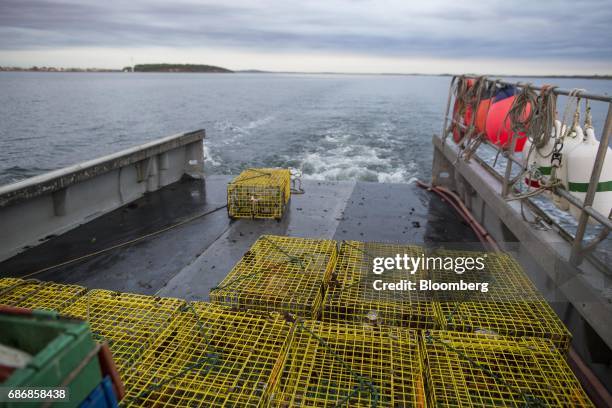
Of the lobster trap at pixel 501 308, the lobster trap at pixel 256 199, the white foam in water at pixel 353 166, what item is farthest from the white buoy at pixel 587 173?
the white foam in water at pixel 353 166

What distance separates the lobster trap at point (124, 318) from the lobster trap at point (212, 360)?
12 centimetres

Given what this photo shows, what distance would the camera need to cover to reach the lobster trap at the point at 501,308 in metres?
3.09

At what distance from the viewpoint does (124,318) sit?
3.17 m

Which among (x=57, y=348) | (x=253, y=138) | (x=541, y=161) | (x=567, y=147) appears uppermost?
(x=567, y=147)

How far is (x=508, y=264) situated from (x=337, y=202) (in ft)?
15.5

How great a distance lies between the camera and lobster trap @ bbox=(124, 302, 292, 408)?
2.36 m

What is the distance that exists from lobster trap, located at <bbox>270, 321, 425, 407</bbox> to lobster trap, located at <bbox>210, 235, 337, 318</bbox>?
0.44 meters

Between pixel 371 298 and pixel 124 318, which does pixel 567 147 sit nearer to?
pixel 371 298

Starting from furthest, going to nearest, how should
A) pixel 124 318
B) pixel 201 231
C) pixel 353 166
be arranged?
pixel 353 166 → pixel 201 231 → pixel 124 318

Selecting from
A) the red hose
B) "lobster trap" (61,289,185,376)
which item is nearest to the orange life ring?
the red hose

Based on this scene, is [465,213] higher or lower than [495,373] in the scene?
lower

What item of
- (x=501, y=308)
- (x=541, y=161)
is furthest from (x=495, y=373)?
(x=541, y=161)

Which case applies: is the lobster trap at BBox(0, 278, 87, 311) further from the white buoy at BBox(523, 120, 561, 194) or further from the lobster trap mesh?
the white buoy at BBox(523, 120, 561, 194)

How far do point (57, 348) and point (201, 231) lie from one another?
5.82m
